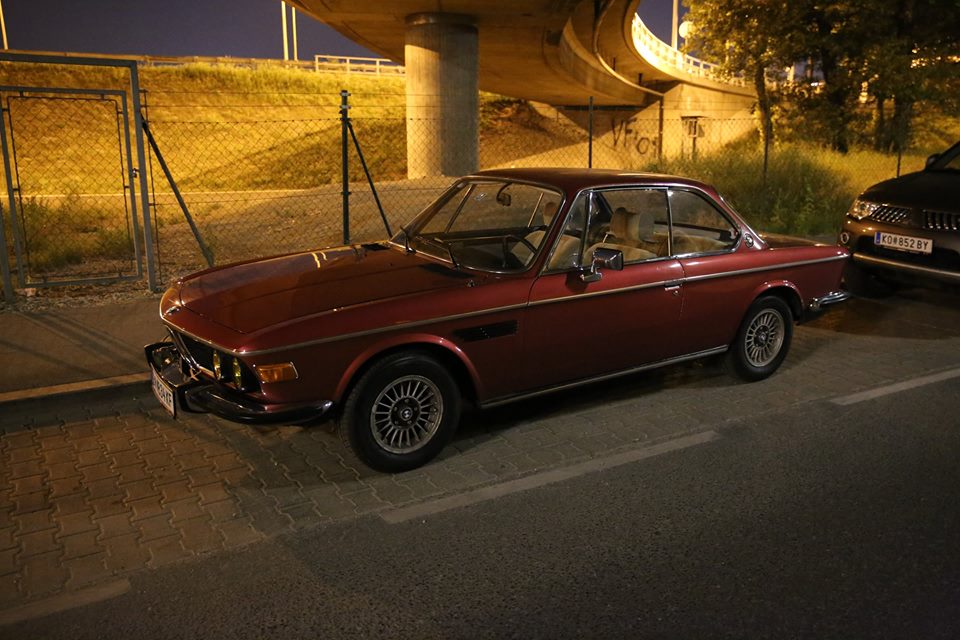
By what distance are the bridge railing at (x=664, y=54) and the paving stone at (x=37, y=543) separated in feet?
103

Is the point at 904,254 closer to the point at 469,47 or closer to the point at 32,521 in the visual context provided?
the point at 32,521

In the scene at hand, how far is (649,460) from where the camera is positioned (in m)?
4.77

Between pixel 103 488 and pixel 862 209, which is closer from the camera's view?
pixel 103 488

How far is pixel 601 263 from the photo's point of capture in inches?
194

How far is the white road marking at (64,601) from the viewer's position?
3.21m

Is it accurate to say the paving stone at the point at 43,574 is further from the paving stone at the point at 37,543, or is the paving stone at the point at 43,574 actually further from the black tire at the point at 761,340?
the black tire at the point at 761,340

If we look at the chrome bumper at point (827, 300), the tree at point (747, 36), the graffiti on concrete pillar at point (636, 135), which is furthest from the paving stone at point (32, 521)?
the graffiti on concrete pillar at point (636, 135)

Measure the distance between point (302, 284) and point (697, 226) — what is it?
299 cm

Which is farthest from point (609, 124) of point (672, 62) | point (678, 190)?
point (678, 190)

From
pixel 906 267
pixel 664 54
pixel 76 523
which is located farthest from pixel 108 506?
pixel 664 54

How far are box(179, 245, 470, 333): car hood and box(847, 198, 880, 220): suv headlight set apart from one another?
221 inches

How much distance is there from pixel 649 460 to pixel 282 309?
227cm

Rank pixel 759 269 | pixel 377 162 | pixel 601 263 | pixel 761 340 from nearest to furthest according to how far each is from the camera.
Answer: pixel 601 263, pixel 759 269, pixel 761 340, pixel 377 162

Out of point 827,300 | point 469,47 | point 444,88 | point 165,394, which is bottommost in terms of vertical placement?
point 165,394
